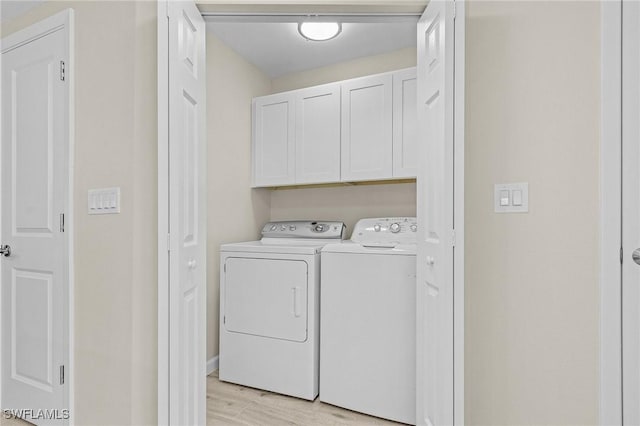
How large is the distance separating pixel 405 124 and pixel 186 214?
1.62m

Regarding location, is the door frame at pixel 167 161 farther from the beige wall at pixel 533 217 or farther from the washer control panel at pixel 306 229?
the washer control panel at pixel 306 229

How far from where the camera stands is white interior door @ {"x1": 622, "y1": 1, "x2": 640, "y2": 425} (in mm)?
1065

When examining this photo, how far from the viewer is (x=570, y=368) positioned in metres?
1.16

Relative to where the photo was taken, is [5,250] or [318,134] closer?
[5,250]

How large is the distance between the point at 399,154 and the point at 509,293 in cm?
132

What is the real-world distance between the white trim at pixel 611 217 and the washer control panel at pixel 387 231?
109 centimetres

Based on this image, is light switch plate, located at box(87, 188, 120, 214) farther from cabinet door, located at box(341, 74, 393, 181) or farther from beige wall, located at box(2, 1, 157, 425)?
cabinet door, located at box(341, 74, 393, 181)

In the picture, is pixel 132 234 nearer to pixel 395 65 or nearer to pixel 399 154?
pixel 399 154

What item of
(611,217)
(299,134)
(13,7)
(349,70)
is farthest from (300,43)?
(611,217)

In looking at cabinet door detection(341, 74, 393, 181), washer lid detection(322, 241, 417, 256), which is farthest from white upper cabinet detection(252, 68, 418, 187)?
washer lid detection(322, 241, 417, 256)

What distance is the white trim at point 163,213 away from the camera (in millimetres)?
1260

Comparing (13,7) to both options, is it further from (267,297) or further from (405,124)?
(405,124)

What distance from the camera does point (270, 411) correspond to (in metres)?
1.91

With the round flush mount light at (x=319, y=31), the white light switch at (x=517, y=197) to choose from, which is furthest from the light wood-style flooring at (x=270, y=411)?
the round flush mount light at (x=319, y=31)
